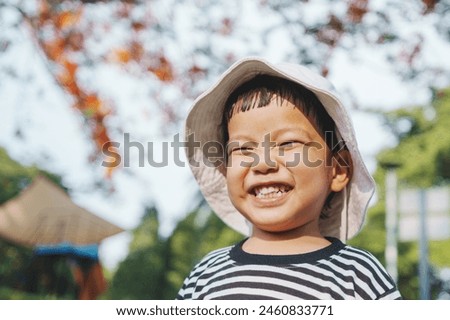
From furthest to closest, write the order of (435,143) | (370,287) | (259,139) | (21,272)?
(435,143), (21,272), (259,139), (370,287)

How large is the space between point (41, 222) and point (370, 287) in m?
9.63

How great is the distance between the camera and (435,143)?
14.5m

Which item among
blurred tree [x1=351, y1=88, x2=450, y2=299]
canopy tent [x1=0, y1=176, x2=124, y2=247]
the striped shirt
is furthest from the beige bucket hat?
blurred tree [x1=351, y1=88, x2=450, y2=299]

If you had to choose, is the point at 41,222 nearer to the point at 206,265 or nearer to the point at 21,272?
the point at 21,272

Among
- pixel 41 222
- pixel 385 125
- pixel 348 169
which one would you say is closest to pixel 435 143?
pixel 385 125

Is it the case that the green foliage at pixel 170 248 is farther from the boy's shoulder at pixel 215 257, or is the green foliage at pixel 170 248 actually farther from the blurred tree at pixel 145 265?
the boy's shoulder at pixel 215 257

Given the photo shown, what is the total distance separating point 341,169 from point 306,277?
368 millimetres

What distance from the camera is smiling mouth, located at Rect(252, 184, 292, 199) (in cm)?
166

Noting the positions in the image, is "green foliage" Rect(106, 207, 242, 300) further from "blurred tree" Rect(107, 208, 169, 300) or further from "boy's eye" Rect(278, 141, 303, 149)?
"boy's eye" Rect(278, 141, 303, 149)

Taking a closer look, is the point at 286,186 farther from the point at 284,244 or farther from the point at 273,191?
the point at 284,244

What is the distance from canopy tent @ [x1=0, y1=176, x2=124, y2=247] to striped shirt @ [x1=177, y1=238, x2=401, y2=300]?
28.5 feet

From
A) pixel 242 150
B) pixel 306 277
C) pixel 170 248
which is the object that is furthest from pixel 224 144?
pixel 170 248

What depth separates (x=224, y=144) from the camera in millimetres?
1962

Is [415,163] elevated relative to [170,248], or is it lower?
elevated
